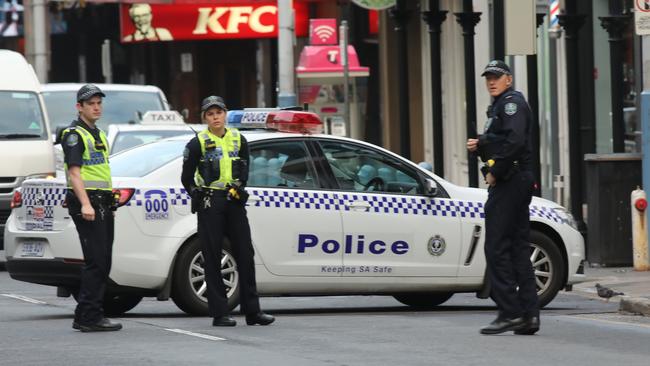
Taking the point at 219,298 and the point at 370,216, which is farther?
the point at 370,216

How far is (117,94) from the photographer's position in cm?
2481

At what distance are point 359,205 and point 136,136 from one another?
8.77 metres

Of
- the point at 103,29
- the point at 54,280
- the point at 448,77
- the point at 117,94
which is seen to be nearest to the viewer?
the point at 54,280

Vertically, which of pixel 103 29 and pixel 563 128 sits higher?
pixel 103 29

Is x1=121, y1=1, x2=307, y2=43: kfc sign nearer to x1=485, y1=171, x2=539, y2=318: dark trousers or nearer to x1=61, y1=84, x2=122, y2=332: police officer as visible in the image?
x1=61, y1=84, x2=122, y2=332: police officer

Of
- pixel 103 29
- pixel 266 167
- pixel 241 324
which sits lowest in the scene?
pixel 241 324

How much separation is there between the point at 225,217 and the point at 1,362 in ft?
8.62

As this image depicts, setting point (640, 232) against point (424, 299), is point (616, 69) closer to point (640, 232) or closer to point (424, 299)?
point (640, 232)

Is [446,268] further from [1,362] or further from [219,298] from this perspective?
[1,362]

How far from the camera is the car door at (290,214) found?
1330cm

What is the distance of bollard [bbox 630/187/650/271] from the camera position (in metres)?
17.5

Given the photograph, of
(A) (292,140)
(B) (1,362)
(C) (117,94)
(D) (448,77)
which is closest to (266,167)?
(A) (292,140)

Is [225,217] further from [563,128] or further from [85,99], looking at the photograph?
[563,128]

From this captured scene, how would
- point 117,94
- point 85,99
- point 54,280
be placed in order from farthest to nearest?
point 117,94 < point 54,280 < point 85,99
